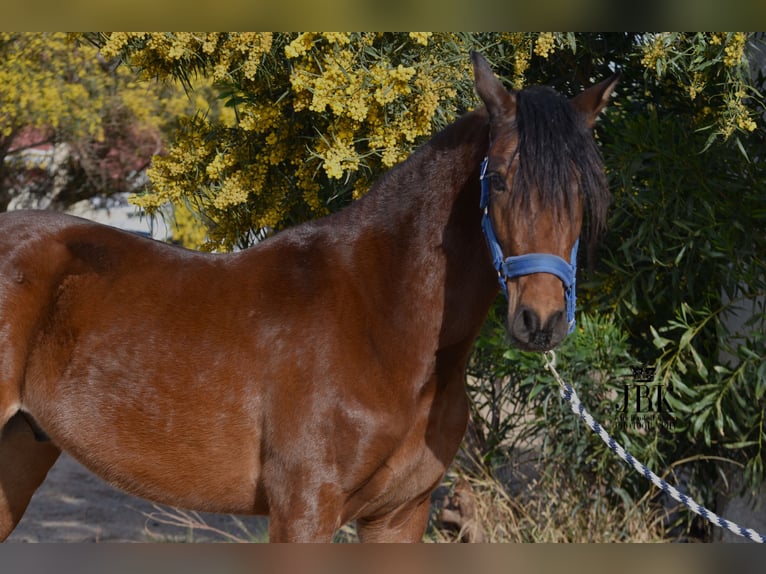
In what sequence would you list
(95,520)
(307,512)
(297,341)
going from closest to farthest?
1. (307,512)
2. (297,341)
3. (95,520)

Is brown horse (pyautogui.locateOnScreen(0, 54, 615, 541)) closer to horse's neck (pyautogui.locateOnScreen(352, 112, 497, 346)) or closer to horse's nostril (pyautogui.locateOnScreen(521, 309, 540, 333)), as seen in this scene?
horse's neck (pyautogui.locateOnScreen(352, 112, 497, 346))

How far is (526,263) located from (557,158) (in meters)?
0.33

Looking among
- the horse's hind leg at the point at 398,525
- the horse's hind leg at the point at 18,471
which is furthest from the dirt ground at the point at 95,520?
the horse's hind leg at the point at 398,525

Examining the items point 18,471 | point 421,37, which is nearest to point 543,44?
point 421,37

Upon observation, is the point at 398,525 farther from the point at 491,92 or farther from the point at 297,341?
the point at 491,92

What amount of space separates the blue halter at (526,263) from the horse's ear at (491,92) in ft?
0.51

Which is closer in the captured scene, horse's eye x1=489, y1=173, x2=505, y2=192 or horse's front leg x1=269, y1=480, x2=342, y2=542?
horse's eye x1=489, y1=173, x2=505, y2=192

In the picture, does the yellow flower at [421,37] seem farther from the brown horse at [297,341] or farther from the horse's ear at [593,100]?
the horse's ear at [593,100]

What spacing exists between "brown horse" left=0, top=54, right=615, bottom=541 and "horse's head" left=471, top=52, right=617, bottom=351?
0.01 metres

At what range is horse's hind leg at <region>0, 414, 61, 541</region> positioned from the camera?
3.41 m

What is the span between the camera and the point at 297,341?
2.83 m

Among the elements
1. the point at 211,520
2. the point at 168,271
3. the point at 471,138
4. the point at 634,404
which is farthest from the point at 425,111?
the point at 211,520

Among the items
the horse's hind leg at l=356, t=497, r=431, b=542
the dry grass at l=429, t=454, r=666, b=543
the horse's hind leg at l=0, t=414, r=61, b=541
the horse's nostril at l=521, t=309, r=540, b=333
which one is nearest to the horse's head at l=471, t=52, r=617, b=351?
the horse's nostril at l=521, t=309, r=540, b=333

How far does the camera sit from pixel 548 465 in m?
4.77
